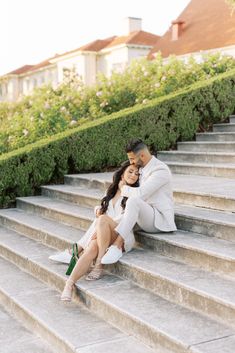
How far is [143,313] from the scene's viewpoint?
4141 millimetres

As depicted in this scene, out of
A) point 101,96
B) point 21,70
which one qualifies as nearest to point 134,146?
point 101,96

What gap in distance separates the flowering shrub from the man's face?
513 centimetres

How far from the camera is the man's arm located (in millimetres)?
5319

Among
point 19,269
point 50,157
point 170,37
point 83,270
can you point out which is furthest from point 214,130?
point 170,37

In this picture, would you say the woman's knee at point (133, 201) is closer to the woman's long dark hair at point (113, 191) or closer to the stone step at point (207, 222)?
the woman's long dark hair at point (113, 191)

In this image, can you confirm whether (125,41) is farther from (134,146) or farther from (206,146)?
(134,146)

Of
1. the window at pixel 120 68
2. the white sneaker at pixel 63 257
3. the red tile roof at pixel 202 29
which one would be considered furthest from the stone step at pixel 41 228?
the red tile roof at pixel 202 29

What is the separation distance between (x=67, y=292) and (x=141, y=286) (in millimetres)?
655

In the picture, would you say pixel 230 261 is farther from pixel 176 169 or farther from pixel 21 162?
pixel 21 162

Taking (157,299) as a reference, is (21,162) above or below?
above

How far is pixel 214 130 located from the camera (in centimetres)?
1046

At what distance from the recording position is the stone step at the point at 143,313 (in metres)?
3.66

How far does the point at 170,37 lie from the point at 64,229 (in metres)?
32.3

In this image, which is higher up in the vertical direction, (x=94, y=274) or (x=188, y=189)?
(x=188, y=189)
